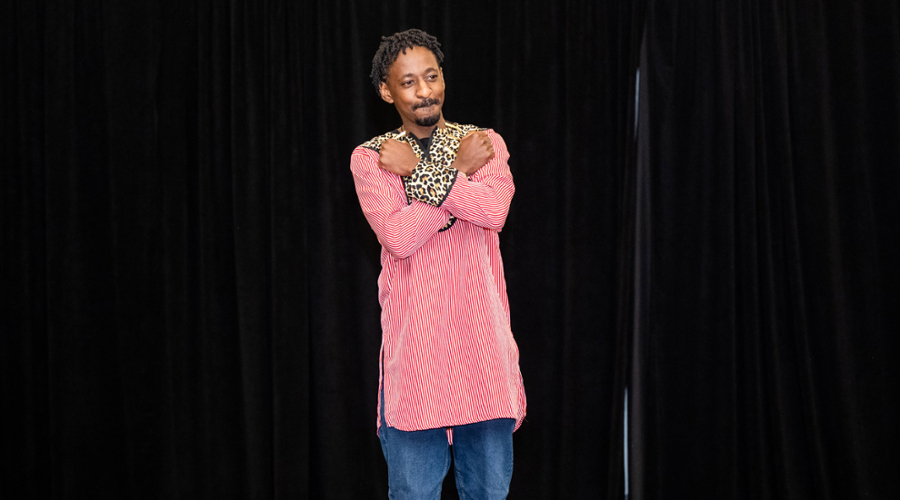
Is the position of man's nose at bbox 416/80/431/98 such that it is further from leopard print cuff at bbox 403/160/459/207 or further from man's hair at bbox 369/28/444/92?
leopard print cuff at bbox 403/160/459/207

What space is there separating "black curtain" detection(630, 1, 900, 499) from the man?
3.70 feet

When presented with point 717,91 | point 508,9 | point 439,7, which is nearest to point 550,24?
point 508,9

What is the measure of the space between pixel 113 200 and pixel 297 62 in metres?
0.96

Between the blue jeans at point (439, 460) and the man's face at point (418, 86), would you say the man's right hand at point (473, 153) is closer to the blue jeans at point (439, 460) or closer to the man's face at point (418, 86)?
the man's face at point (418, 86)

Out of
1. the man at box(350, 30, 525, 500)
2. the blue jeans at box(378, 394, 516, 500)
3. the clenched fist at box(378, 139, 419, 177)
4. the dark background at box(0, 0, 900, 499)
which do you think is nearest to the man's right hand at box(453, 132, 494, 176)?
the man at box(350, 30, 525, 500)

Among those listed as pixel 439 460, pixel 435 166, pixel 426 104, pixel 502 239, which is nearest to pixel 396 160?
pixel 435 166

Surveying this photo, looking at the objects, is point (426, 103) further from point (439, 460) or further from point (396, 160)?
point (439, 460)

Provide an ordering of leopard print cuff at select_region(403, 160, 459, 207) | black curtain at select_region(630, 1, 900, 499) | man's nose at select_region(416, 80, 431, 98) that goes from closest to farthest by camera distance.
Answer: leopard print cuff at select_region(403, 160, 459, 207) < man's nose at select_region(416, 80, 431, 98) < black curtain at select_region(630, 1, 900, 499)

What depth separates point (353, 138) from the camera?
254 cm

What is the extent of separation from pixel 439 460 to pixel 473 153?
791mm

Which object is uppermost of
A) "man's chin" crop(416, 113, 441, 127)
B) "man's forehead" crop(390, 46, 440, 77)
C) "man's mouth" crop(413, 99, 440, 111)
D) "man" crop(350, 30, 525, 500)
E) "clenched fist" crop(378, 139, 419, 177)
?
"man's forehead" crop(390, 46, 440, 77)

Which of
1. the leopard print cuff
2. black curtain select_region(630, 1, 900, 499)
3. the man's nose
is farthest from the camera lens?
black curtain select_region(630, 1, 900, 499)

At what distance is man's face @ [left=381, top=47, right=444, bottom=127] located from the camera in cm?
166

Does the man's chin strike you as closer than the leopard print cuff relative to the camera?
No
